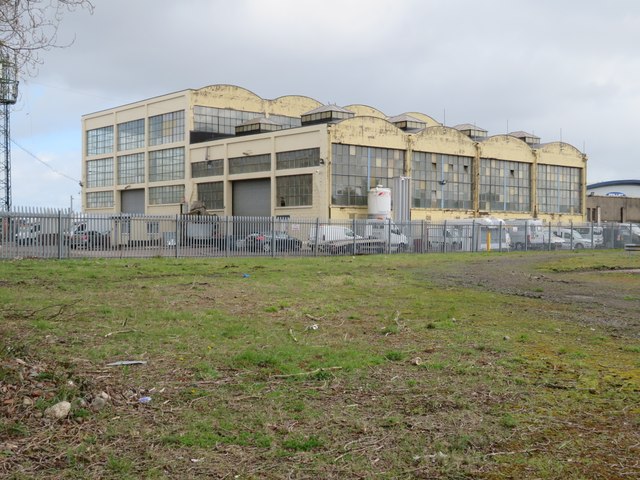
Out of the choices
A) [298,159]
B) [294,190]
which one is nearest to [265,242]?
[294,190]

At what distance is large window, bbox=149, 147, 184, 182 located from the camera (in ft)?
195

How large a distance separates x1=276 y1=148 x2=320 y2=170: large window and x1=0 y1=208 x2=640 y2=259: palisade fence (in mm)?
12597

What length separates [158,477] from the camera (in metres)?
4.22

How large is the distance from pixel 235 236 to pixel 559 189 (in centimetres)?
4408

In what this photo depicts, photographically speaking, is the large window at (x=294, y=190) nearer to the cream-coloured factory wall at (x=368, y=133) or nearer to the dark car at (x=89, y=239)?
the cream-coloured factory wall at (x=368, y=133)

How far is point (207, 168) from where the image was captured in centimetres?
5697

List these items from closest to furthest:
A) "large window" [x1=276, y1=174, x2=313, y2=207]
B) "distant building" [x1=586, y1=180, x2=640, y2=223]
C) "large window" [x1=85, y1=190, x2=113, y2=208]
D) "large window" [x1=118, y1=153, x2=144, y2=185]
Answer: "large window" [x1=276, y1=174, x2=313, y2=207] → "large window" [x1=118, y1=153, x2=144, y2=185] → "large window" [x1=85, y1=190, x2=113, y2=208] → "distant building" [x1=586, y1=180, x2=640, y2=223]

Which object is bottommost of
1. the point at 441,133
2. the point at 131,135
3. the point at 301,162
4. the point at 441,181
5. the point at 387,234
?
the point at 387,234

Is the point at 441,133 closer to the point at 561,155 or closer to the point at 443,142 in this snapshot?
the point at 443,142

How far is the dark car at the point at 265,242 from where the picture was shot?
31.7 metres

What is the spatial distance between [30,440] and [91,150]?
70.4 m

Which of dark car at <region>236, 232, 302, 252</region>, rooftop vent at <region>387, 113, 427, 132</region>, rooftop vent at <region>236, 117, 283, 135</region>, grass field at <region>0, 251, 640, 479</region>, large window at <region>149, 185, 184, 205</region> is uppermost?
rooftop vent at <region>387, 113, 427, 132</region>

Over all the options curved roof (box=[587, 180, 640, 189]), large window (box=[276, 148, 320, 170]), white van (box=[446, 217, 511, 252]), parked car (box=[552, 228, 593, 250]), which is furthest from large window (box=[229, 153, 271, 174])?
curved roof (box=[587, 180, 640, 189])

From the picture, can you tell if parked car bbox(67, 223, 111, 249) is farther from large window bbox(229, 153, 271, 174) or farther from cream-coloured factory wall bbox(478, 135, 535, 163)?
cream-coloured factory wall bbox(478, 135, 535, 163)
